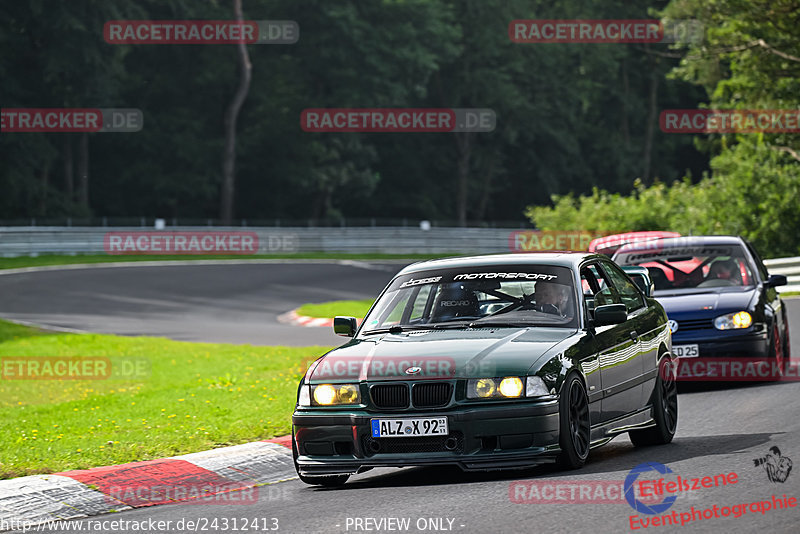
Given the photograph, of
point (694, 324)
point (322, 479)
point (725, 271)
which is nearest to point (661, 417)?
point (322, 479)

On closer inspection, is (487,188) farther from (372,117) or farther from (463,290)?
(463,290)

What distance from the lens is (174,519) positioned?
7.39m

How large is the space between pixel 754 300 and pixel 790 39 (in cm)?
2414

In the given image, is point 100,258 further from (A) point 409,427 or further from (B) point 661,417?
(A) point 409,427

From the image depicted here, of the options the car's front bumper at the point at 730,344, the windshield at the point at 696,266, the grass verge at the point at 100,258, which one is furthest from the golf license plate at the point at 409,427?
the grass verge at the point at 100,258

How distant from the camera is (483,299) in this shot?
9.18 metres

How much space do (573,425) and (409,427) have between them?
106 cm

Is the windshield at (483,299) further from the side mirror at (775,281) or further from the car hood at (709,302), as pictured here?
the side mirror at (775,281)

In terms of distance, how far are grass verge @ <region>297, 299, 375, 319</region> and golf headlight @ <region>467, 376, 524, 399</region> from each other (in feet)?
60.7

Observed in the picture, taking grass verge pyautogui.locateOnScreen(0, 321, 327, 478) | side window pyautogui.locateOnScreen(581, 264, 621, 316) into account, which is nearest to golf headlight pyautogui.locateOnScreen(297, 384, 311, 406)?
grass verge pyautogui.locateOnScreen(0, 321, 327, 478)

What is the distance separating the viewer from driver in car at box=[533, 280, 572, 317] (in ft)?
29.0

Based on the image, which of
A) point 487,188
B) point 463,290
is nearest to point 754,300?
point 463,290

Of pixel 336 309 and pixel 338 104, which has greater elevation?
pixel 338 104

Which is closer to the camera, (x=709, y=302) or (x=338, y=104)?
(x=709, y=302)
